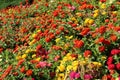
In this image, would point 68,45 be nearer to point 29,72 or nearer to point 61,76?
point 61,76

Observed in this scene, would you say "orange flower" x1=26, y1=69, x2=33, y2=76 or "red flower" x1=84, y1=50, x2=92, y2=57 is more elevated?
"red flower" x1=84, y1=50, x2=92, y2=57

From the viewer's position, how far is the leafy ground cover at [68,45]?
5137mm

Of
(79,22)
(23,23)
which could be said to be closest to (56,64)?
(79,22)

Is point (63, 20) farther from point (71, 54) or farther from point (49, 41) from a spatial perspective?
point (71, 54)

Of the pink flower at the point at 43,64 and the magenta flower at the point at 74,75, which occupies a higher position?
the magenta flower at the point at 74,75

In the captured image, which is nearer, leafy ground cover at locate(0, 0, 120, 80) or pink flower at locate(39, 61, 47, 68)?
leafy ground cover at locate(0, 0, 120, 80)

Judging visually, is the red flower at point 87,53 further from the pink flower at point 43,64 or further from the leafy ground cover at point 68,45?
the pink flower at point 43,64

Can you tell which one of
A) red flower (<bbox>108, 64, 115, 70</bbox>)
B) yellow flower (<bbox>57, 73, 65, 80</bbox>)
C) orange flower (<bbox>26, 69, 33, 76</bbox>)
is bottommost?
yellow flower (<bbox>57, 73, 65, 80</bbox>)

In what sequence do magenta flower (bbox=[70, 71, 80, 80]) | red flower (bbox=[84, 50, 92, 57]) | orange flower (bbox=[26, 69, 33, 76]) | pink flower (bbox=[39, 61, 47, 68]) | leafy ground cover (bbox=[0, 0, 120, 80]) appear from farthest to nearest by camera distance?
1. pink flower (bbox=[39, 61, 47, 68])
2. orange flower (bbox=[26, 69, 33, 76])
3. red flower (bbox=[84, 50, 92, 57])
4. leafy ground cover (bbox=[0, 0, 120, 80])
5. magenta flower (bbox=[70, 71, 80, 80])

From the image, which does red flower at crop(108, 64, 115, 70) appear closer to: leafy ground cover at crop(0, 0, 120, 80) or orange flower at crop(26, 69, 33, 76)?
leafy ground cover at crop(0, 0, 120, 80)

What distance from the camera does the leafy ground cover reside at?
514 centimetres

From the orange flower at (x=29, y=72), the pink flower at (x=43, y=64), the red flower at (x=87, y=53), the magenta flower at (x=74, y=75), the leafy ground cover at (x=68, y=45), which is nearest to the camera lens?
the magenta flower at (x=74, y=75)

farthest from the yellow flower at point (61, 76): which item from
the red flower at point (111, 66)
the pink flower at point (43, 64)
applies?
the red flower at point (111, 66)

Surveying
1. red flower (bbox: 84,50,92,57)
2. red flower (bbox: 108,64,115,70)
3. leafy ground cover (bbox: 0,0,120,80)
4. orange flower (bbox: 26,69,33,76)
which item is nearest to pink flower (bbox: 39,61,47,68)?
leafy ground cover (bbox: 0,0,120,80)
